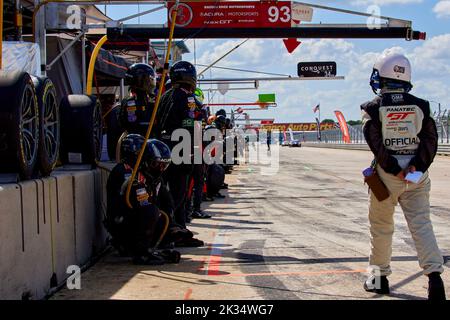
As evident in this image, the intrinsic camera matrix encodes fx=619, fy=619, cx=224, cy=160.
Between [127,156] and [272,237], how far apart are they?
264cm

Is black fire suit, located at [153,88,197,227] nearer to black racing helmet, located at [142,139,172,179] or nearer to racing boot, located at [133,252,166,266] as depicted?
black racing helmet, located at [142,139,172,179]

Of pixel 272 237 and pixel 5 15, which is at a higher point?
pixel 5 15

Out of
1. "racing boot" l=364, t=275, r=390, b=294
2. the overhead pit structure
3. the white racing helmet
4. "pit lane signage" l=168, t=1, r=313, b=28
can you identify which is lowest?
"racing boot" l=364, t=275, r=390, b=294

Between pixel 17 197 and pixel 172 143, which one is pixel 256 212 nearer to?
pixel 172 143

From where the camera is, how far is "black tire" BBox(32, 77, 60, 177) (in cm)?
517

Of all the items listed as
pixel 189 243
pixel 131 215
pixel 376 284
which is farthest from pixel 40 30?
pixel 376 284

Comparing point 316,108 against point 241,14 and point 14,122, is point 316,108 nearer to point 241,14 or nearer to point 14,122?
point 241,14

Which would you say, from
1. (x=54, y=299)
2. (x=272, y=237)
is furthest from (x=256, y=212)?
(x=54, y=299)

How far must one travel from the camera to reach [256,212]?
37.0 ft

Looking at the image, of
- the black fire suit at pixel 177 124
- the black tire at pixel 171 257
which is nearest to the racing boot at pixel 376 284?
the black tire at pixel 171 257

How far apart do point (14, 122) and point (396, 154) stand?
2962mm

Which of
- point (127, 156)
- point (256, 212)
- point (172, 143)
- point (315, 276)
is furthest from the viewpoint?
point (256, 212)

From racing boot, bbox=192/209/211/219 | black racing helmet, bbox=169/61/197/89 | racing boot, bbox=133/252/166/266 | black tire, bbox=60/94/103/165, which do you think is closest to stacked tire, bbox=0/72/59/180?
black tire, bbox=60/94/103/165

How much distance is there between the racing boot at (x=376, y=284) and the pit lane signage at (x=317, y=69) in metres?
29.4
